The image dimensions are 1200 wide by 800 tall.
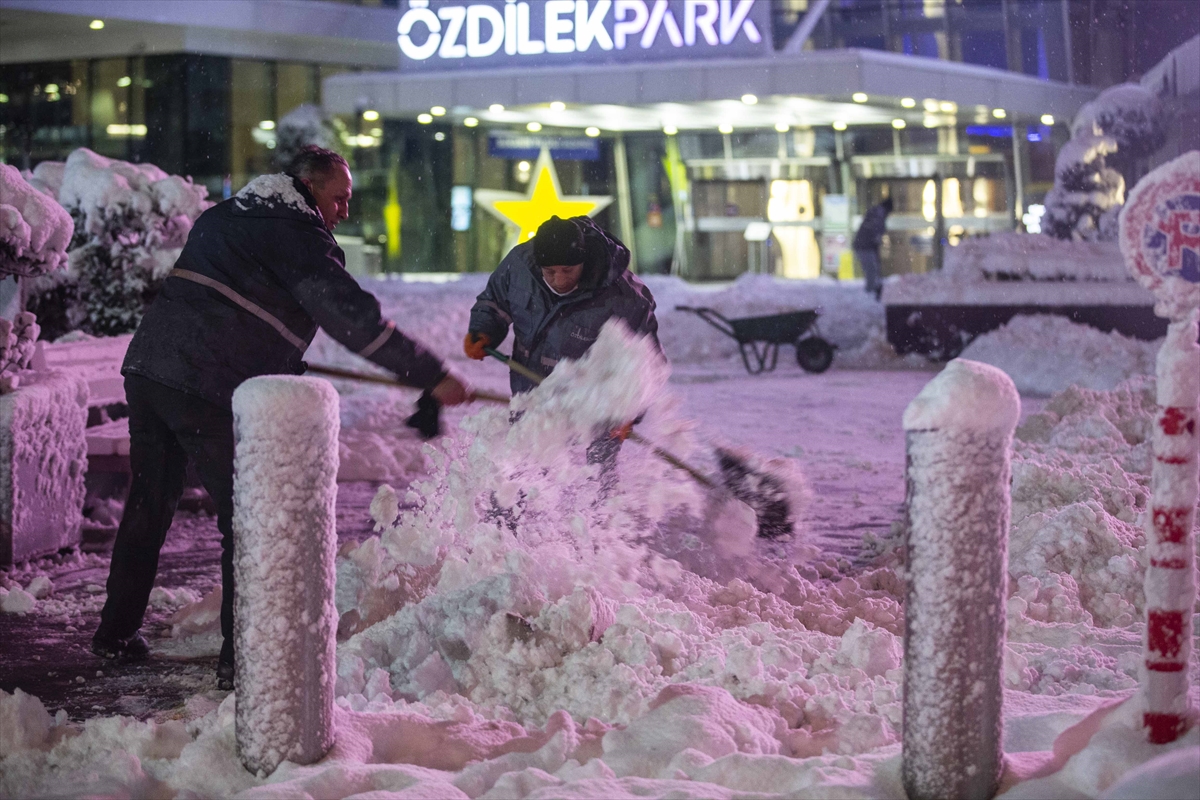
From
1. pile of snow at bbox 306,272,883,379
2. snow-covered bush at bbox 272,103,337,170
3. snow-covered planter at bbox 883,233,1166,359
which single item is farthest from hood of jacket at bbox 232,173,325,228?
snow-covered bush at bbox 272,103,337,170

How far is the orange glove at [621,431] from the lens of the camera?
16.0 ft

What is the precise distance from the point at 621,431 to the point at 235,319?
150 cm

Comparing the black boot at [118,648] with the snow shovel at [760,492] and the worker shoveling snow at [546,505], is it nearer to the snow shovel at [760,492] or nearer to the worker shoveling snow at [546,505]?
the worker shoveling snow at [546,505]

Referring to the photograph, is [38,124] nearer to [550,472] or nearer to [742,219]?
[742,219]

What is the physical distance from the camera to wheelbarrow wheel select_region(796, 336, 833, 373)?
46.7ft

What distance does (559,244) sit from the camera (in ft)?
15.5

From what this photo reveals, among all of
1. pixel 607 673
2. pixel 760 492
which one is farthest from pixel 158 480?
pixel 760 492

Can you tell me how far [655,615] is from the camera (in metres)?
3.95

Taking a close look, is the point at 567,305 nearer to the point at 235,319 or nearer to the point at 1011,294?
the point at 235,319

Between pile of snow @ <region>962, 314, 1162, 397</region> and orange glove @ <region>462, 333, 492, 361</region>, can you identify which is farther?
pile of snow @ <region>962, 314, 1162, 397</region>

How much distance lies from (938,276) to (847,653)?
1213 cm

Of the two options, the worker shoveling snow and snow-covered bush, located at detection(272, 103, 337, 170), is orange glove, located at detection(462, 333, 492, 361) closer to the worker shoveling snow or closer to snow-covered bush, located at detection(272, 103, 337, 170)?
the worker shoveling snow

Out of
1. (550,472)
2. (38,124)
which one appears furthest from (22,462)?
(38,124)

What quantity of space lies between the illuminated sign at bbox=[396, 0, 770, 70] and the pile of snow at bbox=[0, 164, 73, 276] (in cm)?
1683
